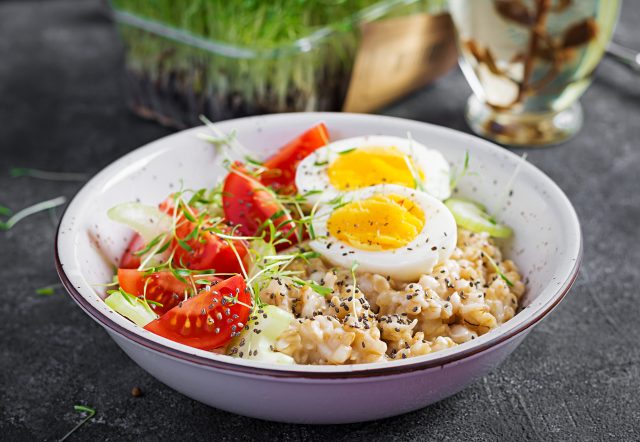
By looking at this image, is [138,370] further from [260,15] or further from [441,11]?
[441,11]

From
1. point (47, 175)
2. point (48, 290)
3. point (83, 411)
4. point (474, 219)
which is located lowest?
point (47, 175)

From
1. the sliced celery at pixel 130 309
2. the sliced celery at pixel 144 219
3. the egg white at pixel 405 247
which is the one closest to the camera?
the sliced celery at pixel 130 309

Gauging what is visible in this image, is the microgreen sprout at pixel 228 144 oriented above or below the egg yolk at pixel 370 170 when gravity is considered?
A: below

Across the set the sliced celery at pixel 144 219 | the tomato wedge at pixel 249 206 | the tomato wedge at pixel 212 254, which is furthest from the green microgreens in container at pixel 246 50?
the tomato wedge at pixel 212 254

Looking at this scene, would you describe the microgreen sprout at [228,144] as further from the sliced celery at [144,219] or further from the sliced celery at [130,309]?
the sliced celery at [130,309]

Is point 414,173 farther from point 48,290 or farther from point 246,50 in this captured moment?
point 48,290

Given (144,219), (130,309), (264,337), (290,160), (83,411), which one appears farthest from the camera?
(290,160)

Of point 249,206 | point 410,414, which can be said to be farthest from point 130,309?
point 410,414
